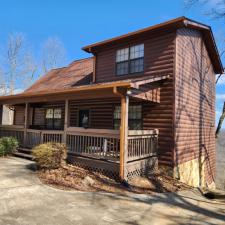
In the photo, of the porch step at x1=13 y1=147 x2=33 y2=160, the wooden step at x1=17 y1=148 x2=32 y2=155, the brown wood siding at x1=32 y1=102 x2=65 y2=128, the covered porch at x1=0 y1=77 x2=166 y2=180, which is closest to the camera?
the covered porch at x1=0 y1=77 x2=166 y2=180

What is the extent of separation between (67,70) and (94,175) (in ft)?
38.0

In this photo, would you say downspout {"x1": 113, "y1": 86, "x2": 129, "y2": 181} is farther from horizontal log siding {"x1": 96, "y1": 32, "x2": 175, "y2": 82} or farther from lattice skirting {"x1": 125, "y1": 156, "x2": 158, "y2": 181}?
horizontal log siding {"x1": 96, "y1": 32, "x2": 175, "y2": 82}

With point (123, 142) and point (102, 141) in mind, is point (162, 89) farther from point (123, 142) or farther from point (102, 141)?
point (123, 142)

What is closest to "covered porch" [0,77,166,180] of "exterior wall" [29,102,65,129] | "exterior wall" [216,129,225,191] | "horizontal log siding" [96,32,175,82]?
"horizontal log siding" [96,32,175,82]

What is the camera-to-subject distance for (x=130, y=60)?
42.4 ft

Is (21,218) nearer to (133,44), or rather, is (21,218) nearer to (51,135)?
(51,135)

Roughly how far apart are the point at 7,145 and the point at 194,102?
9.56 m

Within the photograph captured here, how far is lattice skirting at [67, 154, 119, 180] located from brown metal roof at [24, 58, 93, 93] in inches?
218

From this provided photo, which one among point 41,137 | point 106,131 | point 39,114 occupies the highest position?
point 39,114

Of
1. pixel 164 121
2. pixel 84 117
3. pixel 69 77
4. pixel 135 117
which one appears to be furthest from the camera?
pixel 69 77

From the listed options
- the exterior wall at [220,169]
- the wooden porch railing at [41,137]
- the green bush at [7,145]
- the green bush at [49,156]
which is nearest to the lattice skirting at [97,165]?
the green bush at [49,156]

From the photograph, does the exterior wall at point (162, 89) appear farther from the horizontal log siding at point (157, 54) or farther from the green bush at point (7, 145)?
the green bush at point (7, 145)

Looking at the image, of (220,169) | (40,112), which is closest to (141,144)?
(40,112)

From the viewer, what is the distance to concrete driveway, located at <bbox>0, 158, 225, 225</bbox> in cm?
550
